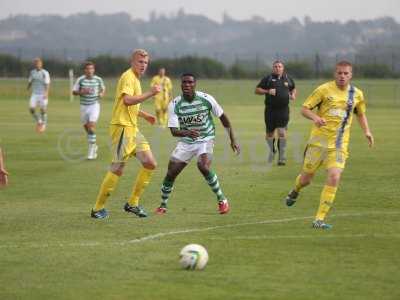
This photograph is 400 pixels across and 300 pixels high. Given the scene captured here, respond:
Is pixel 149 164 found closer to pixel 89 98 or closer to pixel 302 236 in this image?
pixel 302 236

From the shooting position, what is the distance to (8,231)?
1227 centimetres

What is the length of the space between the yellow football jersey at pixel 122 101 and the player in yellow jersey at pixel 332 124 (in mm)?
2321

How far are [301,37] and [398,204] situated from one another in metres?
163

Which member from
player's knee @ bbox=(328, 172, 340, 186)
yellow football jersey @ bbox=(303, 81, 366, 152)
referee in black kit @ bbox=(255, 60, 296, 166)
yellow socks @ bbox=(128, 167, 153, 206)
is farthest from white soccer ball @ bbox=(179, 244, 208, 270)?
referee in black kit @ bbox=(255, 60, 296, 166)

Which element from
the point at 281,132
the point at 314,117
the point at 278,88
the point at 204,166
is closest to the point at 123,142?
the point at 204,166

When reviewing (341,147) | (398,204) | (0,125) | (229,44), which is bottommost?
(229,44)

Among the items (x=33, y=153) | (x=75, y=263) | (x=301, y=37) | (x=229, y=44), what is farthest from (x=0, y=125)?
(x=229, y=44)

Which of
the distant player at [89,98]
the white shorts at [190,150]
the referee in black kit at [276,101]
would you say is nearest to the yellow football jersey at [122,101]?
the white shorts at [190,150]

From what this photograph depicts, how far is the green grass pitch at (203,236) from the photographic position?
9.16 m

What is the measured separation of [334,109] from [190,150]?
2.34 meters

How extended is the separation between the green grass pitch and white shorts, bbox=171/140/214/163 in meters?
0.80

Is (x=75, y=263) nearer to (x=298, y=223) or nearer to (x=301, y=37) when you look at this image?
(x=298, y=223)

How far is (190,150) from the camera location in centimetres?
1384

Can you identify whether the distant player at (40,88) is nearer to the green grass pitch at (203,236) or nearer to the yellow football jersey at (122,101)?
the green grass pitch at (203,236)
